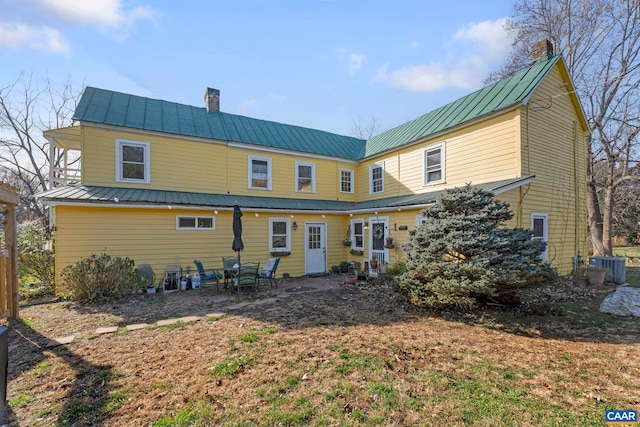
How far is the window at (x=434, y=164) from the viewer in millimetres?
11117

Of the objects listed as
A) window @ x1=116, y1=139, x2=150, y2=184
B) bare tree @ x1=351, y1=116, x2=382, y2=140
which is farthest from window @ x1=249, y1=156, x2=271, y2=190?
bare tree @ x1=351, y1=116, x2=382, y2=140

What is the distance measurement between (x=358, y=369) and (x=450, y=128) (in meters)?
9.80

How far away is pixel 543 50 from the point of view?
10.5 m

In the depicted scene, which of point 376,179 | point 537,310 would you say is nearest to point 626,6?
point 376,179

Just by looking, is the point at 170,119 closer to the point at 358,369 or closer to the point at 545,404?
the point at 358,369

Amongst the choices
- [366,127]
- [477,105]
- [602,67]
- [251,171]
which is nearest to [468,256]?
[477,105]

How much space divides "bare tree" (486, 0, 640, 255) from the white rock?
1037 cm

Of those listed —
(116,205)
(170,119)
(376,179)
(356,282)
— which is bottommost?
(356,282)

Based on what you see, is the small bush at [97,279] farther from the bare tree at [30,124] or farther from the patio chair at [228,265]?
the bare tree at [30,124]

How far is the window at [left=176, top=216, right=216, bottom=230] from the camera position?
10.2m

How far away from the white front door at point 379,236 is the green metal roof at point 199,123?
4.48 meters

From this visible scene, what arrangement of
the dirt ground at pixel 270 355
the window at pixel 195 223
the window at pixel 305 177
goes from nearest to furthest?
the dirt ground at pixel 270 355, the window at pixel 195 223, the window at pixel 305 177

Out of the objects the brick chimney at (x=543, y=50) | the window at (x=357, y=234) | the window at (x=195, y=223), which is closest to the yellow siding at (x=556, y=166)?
the brick chimney at (x=543, y=50)

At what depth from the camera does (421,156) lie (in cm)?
1189
